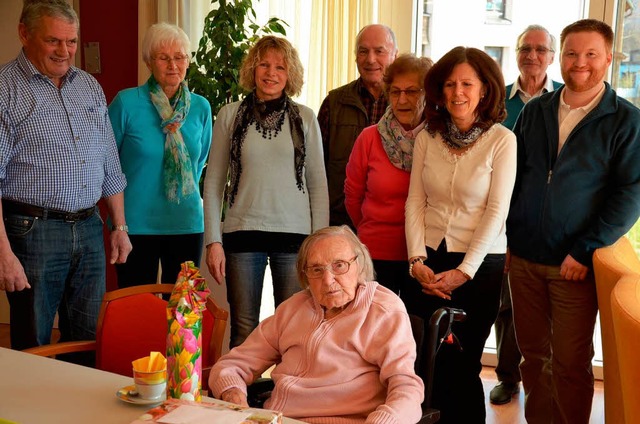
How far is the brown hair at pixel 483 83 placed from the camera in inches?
105

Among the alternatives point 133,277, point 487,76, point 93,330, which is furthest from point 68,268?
point 487,76

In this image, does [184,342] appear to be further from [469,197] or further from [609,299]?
[609,299]

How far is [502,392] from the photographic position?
3824mm

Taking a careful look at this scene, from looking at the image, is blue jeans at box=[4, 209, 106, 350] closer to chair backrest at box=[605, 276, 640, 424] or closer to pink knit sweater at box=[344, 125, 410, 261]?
pink knit sweater at box=[344, 125, 410, 261]

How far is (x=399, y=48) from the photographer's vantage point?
172 inches

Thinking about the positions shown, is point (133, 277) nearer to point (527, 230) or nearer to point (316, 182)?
point (316, 182)

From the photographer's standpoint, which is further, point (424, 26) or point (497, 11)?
point (424, 26)

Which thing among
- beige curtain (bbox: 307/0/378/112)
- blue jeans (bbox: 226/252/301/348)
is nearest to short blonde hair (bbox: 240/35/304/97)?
blue jeans (bbox: 226/252/301/348)

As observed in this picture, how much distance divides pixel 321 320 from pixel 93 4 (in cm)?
341

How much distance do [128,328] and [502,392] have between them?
83.4 inches

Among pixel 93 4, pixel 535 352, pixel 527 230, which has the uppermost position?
pixel 93 4

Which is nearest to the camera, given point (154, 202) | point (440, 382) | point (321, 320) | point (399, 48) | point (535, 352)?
point (321, 320)

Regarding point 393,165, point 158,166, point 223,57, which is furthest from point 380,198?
point 223,57

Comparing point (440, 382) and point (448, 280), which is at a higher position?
point (448, 280)
